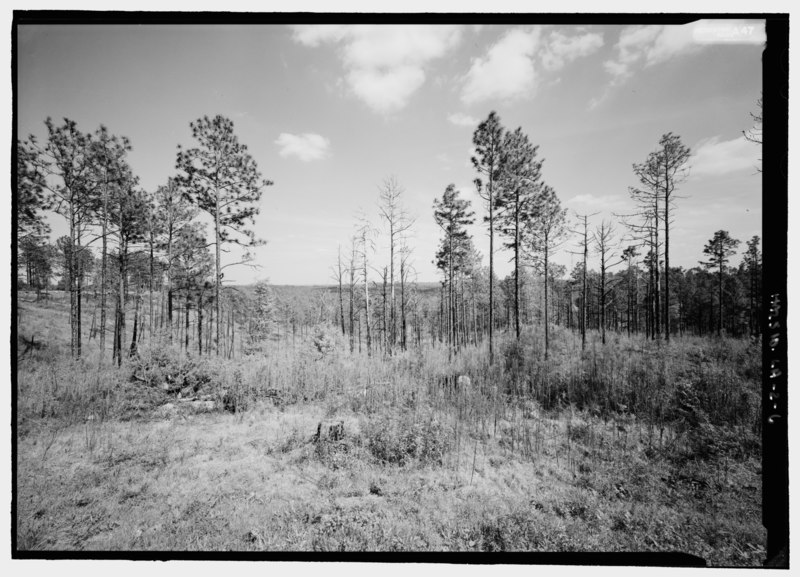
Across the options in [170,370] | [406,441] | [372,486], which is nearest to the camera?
[372,486]

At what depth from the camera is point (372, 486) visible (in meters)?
4.39

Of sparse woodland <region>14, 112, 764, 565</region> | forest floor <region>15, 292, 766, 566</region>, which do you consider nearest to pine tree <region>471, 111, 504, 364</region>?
sparse woodland <region>14, 112, 764, 565</region>

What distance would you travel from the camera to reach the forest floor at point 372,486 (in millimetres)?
3715

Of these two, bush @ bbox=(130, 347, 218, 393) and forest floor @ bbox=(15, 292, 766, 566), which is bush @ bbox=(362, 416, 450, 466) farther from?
bush @ bbox=(130, 347, 218, 393)

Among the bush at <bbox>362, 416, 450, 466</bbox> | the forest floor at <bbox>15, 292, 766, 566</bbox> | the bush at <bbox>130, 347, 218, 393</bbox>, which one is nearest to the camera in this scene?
the forest floor at <bbox>15, 292, 766, 566</bbox>

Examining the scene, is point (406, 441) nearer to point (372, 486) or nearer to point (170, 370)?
point (372, 486)

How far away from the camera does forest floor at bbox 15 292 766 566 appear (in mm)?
3715

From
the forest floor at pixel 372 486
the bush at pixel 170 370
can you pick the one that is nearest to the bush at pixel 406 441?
the forest floor at pixel 372 486

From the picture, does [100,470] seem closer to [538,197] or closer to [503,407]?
[503,407]

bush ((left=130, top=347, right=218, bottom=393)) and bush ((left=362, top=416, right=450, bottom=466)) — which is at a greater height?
bush ((left=130, top=347, right=218, bottom=393))

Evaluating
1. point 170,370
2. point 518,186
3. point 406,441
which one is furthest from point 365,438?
point 518,186

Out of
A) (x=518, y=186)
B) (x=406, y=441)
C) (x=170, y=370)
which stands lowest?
(x=406, y=441)

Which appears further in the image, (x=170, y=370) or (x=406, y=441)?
(x=170, y=370)

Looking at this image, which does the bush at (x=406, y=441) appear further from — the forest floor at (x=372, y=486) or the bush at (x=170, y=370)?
the bush at (x=170, y=370)
